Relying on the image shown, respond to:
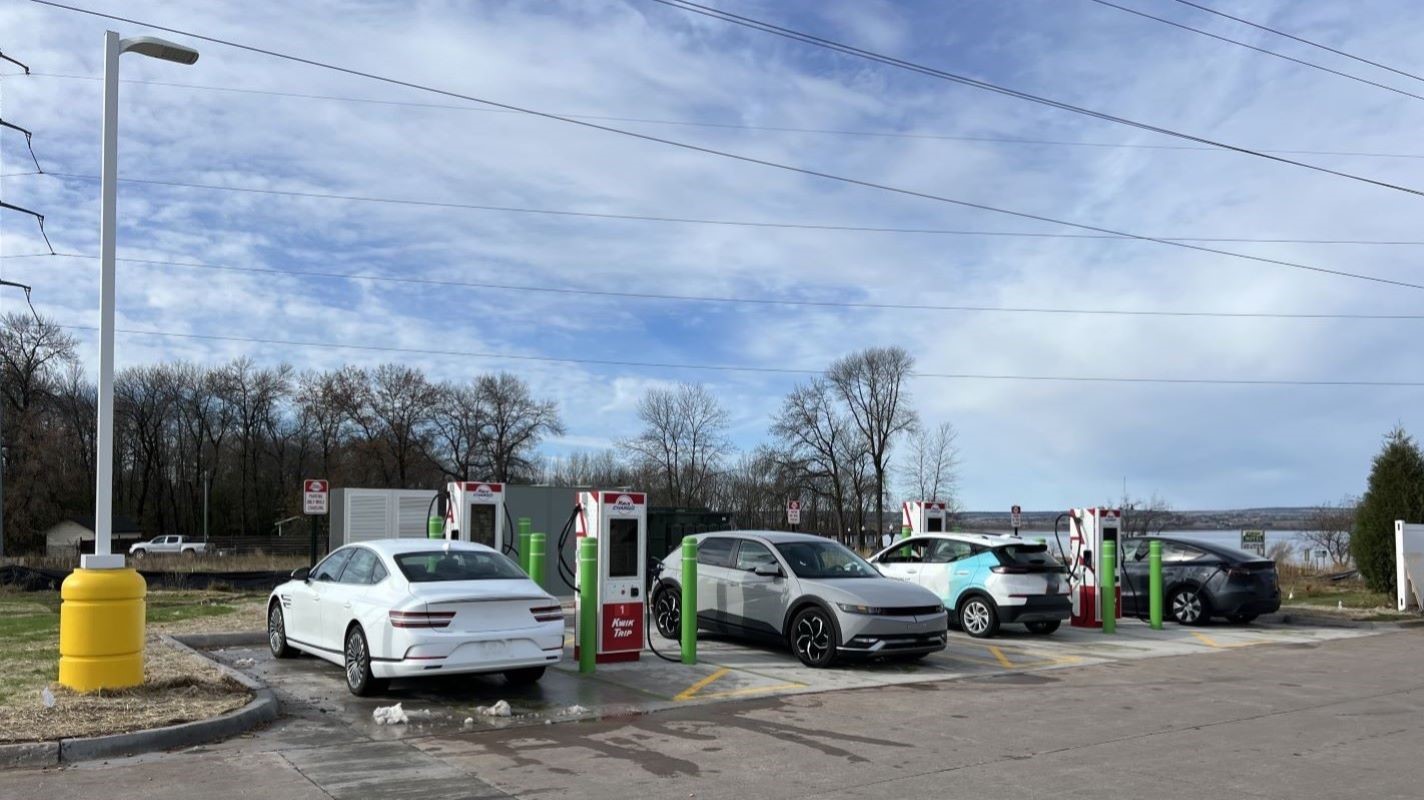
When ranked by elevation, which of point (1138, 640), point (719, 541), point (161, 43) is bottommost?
point (1138, 640)

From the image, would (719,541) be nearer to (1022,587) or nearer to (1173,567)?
(1022,587)

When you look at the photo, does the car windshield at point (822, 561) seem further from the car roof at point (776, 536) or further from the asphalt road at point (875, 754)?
the asphalt road at point (875, 754)

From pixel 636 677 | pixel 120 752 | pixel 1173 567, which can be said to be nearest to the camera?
pixel 120 752

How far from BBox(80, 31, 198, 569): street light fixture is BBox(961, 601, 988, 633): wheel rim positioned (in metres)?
11.2

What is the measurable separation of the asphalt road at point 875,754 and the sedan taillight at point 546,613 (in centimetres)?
115

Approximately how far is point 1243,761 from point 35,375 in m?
75.6

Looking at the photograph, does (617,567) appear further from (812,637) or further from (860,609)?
(860,609)

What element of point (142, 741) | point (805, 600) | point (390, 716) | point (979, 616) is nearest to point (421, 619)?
point (390, 716)

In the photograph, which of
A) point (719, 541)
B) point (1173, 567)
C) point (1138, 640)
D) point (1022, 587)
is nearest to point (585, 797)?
point (719, 541)

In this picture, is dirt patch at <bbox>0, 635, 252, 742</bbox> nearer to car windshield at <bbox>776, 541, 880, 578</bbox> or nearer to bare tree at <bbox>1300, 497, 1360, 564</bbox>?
car windshield at <bbox>776, 541, 880, 578</bbox>

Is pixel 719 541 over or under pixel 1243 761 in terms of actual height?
over

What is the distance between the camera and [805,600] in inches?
494

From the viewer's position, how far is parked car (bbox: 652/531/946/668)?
12133 millimetres

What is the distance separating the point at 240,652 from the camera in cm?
1305
